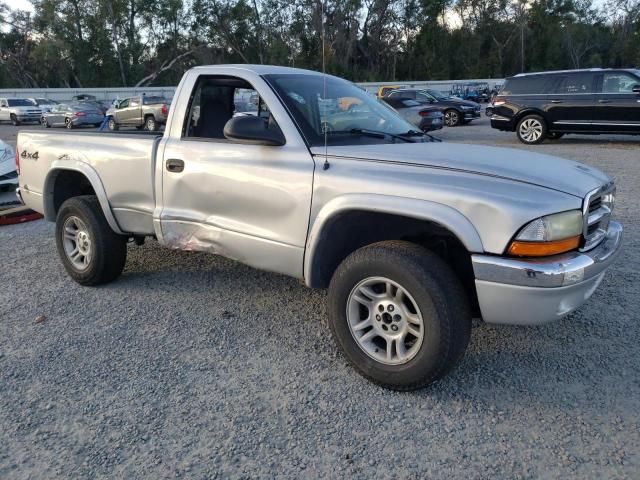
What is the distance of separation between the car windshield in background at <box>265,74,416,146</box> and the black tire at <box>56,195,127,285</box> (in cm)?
192

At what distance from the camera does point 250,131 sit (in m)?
3.26

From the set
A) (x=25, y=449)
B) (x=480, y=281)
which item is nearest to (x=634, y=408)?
(x=480, y=281)

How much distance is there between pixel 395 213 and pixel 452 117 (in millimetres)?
20231

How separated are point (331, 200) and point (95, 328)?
2.02m

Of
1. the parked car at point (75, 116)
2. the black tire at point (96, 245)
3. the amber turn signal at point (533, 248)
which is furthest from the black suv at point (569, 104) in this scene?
the parked car at point (75, 116)

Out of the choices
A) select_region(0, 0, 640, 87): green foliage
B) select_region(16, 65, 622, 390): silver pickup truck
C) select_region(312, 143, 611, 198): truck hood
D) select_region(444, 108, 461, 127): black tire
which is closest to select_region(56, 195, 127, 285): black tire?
select_region(16, 65, 622, 390): silver pickup truck

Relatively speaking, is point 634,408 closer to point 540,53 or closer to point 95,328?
point 95,328

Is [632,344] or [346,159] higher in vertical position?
[346,159]

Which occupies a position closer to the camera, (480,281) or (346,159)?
(480,281)

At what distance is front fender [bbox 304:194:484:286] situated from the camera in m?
2.68

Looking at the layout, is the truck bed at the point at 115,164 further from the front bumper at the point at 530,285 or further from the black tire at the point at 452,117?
the black tire at the point at 452,117

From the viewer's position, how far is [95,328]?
386 centimetres

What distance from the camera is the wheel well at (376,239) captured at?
316cm

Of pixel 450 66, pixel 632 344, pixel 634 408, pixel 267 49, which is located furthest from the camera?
pixel 450 66
